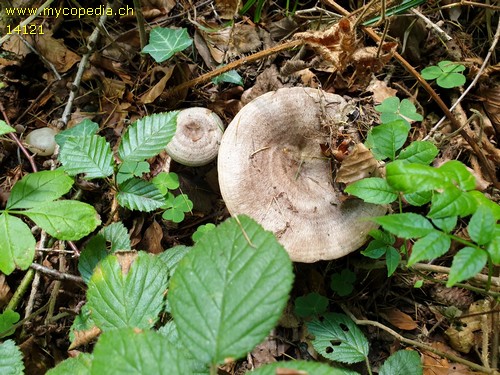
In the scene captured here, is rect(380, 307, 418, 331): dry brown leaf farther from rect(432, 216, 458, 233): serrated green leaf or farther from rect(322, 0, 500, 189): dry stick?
rect(432, 216, 458, 233): serrated green leaf

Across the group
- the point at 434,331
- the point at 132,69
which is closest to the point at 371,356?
the point at 434,331

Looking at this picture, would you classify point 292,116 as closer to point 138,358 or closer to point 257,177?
point 257,177

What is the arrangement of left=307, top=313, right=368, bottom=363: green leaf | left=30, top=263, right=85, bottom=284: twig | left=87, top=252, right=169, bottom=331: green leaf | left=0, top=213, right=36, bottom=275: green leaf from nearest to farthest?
left=87, top=252, right=169, bottom=331: green leaf → left=0, top=213, right=36, bottom=275: green leaf → left=307, top=313, right=368, bottom=363: green leaf → left=30, top=263, right=85, bottom=284: twig

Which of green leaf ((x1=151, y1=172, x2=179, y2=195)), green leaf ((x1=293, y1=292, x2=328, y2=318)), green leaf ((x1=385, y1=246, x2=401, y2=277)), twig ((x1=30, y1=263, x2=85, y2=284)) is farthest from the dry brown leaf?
twig ((x1=30, y1=263, x2=85, y2=284))

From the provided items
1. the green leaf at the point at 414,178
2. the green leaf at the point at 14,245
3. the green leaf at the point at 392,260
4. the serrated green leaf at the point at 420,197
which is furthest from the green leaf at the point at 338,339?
the green leaf at the point at 14,245

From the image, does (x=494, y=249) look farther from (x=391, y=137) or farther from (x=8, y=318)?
(x=8, y=318)

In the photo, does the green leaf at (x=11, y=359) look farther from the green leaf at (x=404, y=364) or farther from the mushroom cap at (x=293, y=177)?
the green leaf at (x=404, y=364)

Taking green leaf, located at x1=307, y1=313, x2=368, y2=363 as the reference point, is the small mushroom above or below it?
above

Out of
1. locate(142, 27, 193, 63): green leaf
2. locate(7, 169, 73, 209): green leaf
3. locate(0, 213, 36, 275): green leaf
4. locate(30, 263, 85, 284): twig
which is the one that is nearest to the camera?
locate(0, 213, 36, 275): green leaf
